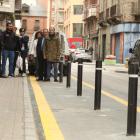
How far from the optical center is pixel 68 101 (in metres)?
8.36

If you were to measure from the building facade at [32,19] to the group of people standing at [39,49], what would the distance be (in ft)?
287

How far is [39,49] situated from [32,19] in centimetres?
9000

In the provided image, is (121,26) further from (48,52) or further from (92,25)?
(48,52)

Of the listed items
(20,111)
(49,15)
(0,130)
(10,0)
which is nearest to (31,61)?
(20,111)

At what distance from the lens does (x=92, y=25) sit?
57.6m

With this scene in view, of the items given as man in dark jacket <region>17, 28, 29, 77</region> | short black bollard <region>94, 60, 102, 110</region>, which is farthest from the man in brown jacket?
short black bollard <region>94, 60, 102, 110</region>

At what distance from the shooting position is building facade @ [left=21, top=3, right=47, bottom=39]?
102m

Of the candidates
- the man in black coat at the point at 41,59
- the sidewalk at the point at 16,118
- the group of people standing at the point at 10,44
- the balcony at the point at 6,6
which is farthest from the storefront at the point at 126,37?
the sidewalk at the point at 16,118

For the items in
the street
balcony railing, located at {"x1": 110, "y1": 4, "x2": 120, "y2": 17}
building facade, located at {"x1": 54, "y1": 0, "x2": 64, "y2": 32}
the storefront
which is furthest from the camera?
building facade, located at {"x1": 54, "y1": 0, "x2": 64, "y2": 32}

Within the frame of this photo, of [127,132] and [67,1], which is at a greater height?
[67,1]

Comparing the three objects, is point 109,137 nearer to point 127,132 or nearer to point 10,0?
point 127,132

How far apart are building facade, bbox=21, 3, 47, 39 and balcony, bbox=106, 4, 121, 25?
5972 centimetres

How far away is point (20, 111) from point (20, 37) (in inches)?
325

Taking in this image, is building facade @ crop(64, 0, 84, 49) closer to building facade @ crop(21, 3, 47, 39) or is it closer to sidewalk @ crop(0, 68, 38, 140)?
building facade @ crop(21, 3, 47, 39)
